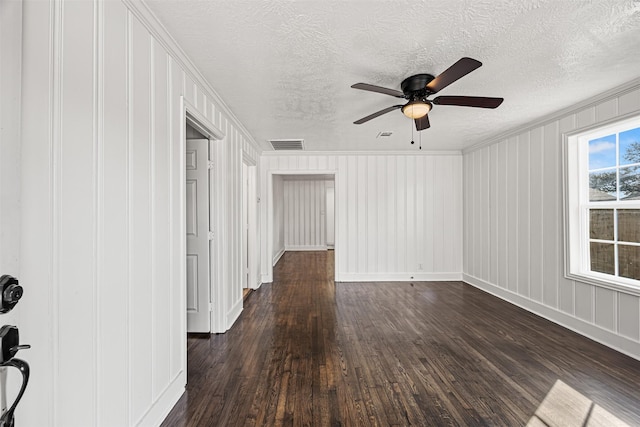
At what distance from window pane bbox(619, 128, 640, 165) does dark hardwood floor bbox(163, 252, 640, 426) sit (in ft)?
6.05

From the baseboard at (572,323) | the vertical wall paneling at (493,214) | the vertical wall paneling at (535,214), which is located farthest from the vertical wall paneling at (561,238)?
the vertical wall paneling at (493,214)

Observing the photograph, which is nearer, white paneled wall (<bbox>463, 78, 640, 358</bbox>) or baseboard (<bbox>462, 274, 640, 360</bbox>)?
baseboard (<bbox>462, 274, 640, 360</bbox>)

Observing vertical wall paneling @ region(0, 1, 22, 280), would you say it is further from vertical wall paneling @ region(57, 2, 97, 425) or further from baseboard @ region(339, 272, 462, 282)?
baseboard @ region(339, 272, 462, 282)

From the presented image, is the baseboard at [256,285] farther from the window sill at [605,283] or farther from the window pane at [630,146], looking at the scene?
the window pane at [630,146]

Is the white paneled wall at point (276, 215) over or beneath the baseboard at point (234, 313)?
over

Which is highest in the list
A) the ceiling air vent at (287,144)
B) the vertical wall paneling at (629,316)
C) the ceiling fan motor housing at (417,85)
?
the ceiling air vent at (287,144)

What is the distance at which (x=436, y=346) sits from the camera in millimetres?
2775

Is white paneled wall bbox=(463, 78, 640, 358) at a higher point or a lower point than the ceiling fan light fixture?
lower

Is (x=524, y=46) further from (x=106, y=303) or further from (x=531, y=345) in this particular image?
(x=106, y=303)

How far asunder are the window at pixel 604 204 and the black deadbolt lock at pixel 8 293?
13.7 ft

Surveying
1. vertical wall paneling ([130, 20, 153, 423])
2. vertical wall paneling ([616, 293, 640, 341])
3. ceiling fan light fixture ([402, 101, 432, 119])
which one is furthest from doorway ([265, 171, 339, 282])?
vertical wall paneling ([130, 20, 153, 423])

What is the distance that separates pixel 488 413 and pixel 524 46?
251cm

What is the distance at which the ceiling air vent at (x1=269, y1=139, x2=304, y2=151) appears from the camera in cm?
454

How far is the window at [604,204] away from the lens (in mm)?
2736
